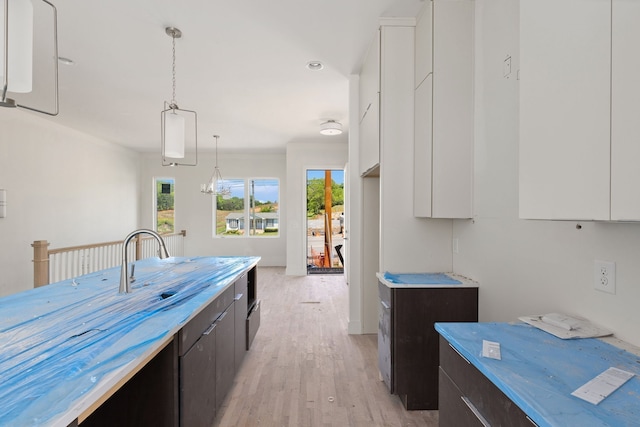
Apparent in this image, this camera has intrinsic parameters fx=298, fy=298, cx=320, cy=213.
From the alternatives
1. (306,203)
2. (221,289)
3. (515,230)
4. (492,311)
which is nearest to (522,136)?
(515,230)

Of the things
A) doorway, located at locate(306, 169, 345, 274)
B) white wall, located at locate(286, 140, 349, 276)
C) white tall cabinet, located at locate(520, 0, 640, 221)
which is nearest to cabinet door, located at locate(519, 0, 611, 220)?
white tall cabinet, located at locate(520, 0, 640, 221)

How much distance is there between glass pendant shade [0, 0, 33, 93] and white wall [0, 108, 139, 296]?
469 centimetres

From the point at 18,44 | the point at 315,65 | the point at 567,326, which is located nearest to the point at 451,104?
the point at 567,326

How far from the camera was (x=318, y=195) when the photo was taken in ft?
22.8

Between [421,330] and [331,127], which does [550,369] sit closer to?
[421,330]

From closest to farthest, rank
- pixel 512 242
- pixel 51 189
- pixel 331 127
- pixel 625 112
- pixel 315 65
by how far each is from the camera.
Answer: pixel 625 112 < pixel 512 242 < pixel 315 65 < pixel 331 127 < pixel 51 189

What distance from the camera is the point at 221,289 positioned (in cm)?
189

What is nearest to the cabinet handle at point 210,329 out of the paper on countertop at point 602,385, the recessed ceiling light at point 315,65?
the paper on countertop at point 602,385

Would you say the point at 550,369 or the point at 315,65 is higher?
the point at 315,65

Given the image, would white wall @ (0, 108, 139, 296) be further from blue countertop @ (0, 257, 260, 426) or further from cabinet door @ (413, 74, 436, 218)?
cabinet door @ (413, 74, 436, 218)

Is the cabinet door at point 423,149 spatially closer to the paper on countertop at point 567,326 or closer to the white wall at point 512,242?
the white wall at point 512,242

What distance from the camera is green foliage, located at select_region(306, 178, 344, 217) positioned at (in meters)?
6.82

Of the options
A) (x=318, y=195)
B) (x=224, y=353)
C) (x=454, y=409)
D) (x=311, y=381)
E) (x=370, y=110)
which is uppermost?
(x=370, y=110)

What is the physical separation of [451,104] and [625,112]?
4.33 feet
